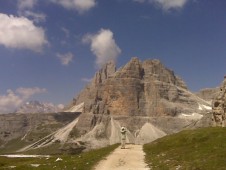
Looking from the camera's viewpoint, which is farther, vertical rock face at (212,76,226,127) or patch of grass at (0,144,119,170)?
vertical rock face at (212,76,226,127)

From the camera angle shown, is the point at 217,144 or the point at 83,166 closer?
the point at 83,166

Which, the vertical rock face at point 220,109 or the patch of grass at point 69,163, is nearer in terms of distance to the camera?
the patch of grass at point 69,163

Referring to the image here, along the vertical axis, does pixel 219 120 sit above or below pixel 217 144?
above

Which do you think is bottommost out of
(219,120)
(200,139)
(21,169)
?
(21,169)

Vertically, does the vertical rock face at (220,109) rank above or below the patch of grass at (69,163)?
above

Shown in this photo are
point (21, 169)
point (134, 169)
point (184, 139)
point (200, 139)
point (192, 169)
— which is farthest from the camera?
point (184, 139)

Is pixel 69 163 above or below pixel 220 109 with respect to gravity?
below

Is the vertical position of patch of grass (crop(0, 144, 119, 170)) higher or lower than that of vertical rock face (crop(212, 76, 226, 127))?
lower

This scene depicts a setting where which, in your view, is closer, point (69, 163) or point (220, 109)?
point (69, 163)

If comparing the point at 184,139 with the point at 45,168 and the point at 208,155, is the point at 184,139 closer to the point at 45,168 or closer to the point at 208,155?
the point at 208,155

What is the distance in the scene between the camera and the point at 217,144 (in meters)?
51.9

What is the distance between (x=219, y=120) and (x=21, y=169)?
9174 cm

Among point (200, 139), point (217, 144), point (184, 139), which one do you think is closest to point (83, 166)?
point (217, 144)

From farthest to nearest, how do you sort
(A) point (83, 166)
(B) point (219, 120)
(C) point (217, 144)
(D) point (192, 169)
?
(B) point (219, 120) < (C) point (217, 144) < (A) point (83, 166) < (D) point (192, 169)
